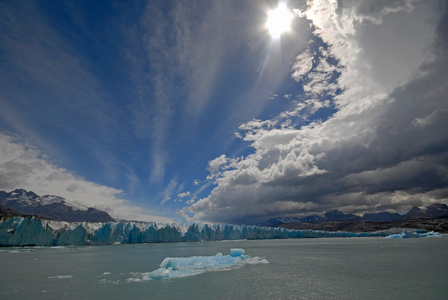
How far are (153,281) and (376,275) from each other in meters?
13.0

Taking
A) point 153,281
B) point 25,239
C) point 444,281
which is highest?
point 25,239

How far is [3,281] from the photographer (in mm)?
13289

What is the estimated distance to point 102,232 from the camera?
57625 millimetres

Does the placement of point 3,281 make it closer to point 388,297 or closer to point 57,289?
point 57,289

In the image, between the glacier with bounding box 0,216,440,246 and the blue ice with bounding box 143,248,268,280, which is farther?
the glacier with bounding box 0,216,440,246

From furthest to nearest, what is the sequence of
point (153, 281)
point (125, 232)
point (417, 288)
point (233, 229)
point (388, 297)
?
point (233, 229) → point (125, 232) → point (153, 281) → point (417, 288) → point (388, 297)

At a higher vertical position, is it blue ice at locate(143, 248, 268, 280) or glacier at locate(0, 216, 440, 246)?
glacier at locate(0, 216, 440, 246)

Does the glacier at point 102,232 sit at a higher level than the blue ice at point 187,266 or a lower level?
higher

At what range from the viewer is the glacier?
158 feet

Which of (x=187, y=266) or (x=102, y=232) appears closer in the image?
(x=187, y=266)

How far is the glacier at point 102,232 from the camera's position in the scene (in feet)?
158

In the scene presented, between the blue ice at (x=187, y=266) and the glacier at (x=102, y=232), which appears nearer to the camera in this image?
the blue ice at (x=187, y=266)

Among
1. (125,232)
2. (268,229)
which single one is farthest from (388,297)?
(268,229)

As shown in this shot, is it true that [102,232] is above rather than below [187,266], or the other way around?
above
